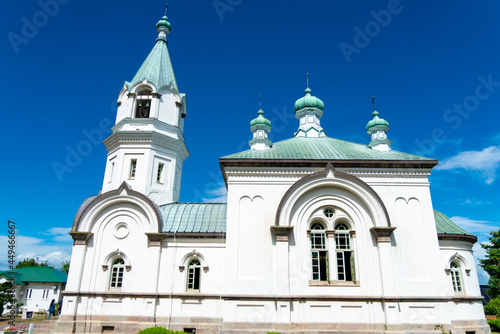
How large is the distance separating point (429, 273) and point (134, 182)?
14.9m

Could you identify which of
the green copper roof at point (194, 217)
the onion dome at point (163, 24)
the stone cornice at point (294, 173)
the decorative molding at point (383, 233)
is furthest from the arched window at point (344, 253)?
the onion dome at point (163, 24)

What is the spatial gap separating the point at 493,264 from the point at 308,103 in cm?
2107

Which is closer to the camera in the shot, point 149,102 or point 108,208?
point 108,208

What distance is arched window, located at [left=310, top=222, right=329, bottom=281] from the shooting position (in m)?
13.7

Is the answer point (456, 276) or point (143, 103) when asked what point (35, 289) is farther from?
point (456, 276)

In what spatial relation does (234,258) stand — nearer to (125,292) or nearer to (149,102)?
(125,292)

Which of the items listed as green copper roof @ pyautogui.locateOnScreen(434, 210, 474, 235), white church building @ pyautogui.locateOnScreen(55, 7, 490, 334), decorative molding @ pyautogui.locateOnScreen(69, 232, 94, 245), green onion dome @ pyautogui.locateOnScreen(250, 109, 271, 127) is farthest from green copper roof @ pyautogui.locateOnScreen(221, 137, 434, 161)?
decorative molding @ pyautogui.locateOnScreen(69, 232, 94, 245)

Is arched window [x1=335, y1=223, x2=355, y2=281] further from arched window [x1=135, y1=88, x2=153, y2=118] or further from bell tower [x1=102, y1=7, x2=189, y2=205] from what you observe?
arched window [x1=135, y1=88, x2=153, y2=118]

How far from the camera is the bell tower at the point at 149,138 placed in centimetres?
1816

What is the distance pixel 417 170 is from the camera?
14.9 m

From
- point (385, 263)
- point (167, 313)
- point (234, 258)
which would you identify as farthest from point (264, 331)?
point (385, 263)

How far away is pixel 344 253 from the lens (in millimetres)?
13938

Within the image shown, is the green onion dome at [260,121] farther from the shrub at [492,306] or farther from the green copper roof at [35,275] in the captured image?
the green copper roof at [35,275]

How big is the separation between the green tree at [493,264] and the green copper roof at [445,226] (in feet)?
45.4
